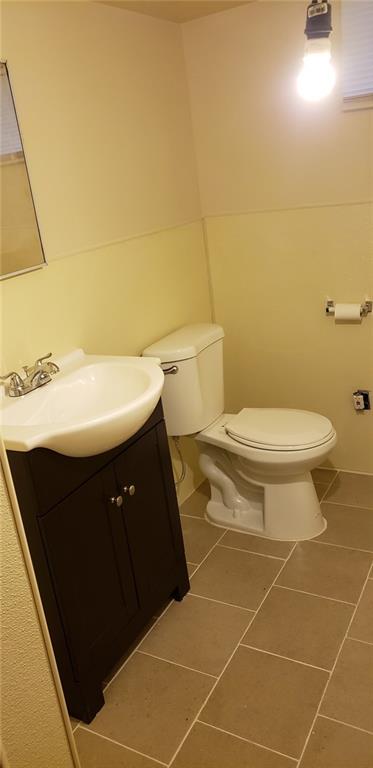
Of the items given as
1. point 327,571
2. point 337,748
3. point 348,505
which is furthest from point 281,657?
point 348,505

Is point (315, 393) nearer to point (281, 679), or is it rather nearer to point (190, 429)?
point (190, 429)

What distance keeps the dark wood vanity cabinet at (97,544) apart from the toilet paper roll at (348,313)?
3.44 ft

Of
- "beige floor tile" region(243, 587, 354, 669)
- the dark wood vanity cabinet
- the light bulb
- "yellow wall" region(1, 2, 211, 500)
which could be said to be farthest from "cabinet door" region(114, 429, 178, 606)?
the light bulb

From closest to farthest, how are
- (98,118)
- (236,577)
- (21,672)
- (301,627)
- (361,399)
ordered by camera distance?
(21,672)
(301,627)
(98,118)
(236,577)
(361,399)

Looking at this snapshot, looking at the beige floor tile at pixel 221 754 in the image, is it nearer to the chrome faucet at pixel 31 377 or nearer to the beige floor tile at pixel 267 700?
the beige floor tile at pixel 267 700

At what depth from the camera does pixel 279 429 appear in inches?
94.7

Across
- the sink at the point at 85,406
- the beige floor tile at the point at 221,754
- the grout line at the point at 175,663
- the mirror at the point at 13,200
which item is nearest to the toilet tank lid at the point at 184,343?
the sink at the point at 85,406

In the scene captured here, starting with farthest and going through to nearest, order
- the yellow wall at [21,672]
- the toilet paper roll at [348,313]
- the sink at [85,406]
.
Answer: the toilet paper roll at [348,313] < the sink at [85,406] < the yellow wall at [21,672]

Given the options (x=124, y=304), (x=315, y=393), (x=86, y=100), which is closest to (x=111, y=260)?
(x=124, y=304)

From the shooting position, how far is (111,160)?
2.24 metres

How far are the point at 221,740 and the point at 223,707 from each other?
104 millimetres

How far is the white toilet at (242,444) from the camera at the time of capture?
2328 mm

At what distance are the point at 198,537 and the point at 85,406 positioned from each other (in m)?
0.97

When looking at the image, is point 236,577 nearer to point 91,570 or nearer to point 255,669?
point 255,669
